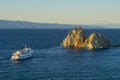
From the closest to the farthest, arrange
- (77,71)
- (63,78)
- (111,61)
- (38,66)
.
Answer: (63,78) → (77,71) → (38,66) → (111,61)

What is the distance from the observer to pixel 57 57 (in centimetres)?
16100

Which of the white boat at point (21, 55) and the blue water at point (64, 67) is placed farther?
the white boat at point (21, 55)

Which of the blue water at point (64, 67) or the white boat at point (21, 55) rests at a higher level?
the white boat at point (21, 55)

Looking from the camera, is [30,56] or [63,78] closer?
[63,78]

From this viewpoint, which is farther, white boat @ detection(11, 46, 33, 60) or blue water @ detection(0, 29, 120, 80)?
white boat @ detection(11, 46, 33, 60)

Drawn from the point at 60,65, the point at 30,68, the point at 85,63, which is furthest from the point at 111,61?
the point at 30,68

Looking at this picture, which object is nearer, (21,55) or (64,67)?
(64,67)

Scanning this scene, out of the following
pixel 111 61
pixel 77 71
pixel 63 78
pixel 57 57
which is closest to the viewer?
pixel 63 78

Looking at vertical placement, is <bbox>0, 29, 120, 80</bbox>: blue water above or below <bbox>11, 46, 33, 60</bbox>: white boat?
below

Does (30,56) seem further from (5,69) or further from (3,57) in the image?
(5,69)

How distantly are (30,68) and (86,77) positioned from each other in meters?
25.6

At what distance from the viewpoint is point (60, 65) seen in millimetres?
136500

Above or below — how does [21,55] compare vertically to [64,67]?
above

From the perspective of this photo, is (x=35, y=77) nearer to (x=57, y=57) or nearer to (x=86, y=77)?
(x=86, y=77)
